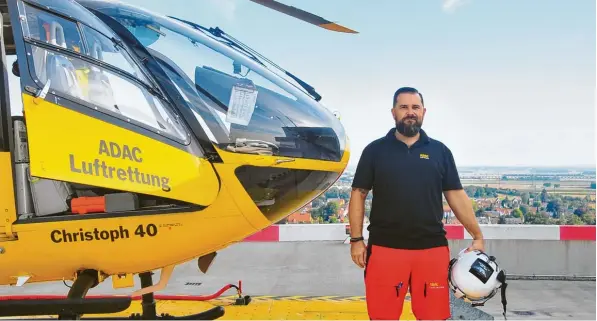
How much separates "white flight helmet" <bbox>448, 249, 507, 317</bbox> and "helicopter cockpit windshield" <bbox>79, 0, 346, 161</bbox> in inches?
41.5

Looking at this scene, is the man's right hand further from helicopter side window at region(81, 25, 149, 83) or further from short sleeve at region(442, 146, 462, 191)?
helicopter side window at region(81, 25, 149, 83)

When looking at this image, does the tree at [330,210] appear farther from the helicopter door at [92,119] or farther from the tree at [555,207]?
the helicopter door at [92,119]

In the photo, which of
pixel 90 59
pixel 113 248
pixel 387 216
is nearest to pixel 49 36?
pixel 90 59

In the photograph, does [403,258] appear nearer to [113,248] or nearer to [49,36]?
[113,248]

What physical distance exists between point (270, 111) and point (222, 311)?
1.83 metres

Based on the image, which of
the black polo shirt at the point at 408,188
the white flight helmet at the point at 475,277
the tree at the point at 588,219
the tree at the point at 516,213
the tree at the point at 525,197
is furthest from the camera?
the tree at the point at 525,197

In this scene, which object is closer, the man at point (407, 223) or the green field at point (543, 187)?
the man at point (407, 223)

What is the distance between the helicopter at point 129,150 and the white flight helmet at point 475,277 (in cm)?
101

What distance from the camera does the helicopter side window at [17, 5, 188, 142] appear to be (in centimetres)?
287

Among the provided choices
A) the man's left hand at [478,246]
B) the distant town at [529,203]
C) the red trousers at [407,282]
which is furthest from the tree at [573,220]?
the red trousers at [407,282]

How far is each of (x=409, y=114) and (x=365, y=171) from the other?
1.55 ft

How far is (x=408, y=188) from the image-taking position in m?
3.11

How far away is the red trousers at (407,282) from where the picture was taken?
3115 millimetres

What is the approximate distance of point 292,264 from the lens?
7.77m
